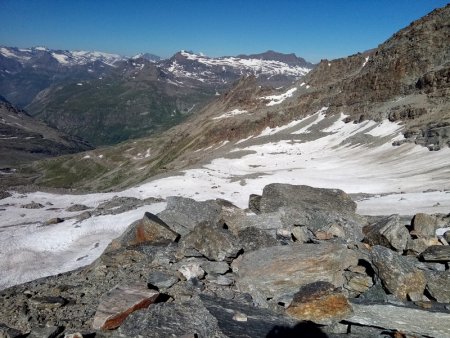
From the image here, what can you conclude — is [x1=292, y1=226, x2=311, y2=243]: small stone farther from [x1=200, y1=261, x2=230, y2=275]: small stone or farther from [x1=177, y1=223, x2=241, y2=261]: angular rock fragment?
[x1=200, y1=261, x2=230, y2=275]: small stone

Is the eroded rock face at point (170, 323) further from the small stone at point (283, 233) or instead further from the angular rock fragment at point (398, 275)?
the small stone at point (283, 233)

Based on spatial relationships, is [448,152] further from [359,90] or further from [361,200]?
[359,90]

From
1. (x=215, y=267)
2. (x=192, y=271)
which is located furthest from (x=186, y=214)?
(x=192, y=271)

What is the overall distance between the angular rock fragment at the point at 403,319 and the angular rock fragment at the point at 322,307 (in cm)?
27

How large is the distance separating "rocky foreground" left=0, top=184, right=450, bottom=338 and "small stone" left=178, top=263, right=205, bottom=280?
0.03 metres

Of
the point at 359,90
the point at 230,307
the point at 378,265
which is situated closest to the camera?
the point at 230,307

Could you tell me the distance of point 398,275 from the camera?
10906 millimetres

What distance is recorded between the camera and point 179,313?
9.56 m

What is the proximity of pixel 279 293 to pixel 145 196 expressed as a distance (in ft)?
112

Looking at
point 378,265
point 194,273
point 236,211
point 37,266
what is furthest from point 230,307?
point 37,266

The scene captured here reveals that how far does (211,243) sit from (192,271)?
1613mm

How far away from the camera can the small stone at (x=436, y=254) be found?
1225 cm

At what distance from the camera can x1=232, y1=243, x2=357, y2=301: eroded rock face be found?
37.2 ft

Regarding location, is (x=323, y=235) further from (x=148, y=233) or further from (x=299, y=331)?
(x=148, y=233)
